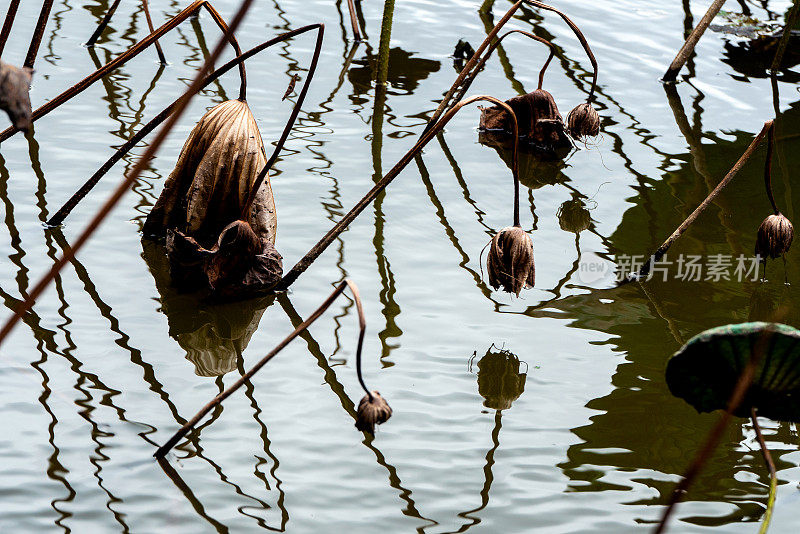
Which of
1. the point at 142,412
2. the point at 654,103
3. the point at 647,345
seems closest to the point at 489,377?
the point at 647,345

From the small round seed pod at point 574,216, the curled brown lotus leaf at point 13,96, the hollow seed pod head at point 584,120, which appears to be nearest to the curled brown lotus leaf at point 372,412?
the curled brown lotus leaf at point 13,96

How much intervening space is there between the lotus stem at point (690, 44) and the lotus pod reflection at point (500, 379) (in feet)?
8.48

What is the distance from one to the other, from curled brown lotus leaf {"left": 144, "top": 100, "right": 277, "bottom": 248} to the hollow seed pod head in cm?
149

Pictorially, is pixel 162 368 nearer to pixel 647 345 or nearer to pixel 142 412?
pixel 142 412

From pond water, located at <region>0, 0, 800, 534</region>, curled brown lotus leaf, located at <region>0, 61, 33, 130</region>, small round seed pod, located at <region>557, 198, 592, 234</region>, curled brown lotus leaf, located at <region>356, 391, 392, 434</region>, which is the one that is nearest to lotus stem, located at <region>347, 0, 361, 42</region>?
pond water, located at <region>0, 0, 800, 534</region>

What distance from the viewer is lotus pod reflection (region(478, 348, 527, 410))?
2.48m

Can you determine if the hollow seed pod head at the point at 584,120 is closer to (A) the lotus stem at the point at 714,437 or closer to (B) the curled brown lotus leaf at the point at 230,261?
(B) the curled brown lotus leaf at the point at 230,261

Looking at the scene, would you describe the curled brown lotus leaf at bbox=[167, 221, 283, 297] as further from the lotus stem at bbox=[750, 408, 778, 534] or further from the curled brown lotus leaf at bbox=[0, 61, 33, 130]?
the lotus stem at bbox=[750, 408, 778, 534]

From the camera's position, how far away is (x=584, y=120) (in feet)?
12.0

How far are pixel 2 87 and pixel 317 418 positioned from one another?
4.14 feet

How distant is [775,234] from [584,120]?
1.07 metres

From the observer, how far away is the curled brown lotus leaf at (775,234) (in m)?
2.80

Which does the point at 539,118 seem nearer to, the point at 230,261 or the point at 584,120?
the point at 584,120

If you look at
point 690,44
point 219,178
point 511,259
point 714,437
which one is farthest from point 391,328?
point 690,44
